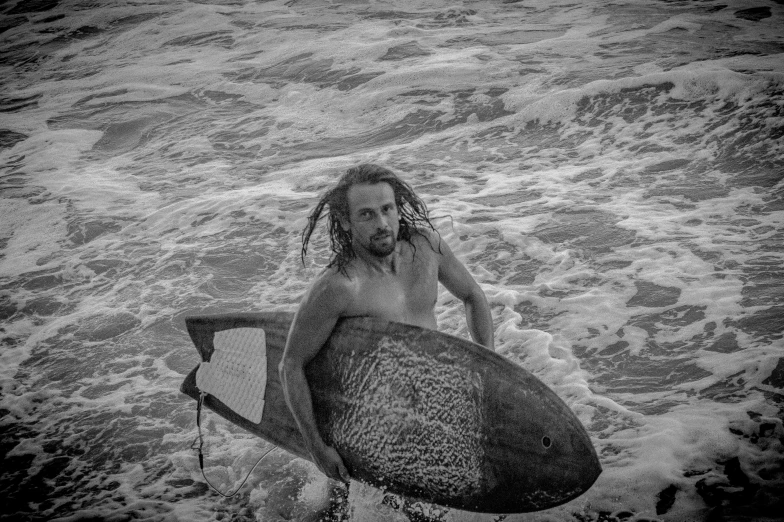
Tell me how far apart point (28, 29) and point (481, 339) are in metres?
15.7

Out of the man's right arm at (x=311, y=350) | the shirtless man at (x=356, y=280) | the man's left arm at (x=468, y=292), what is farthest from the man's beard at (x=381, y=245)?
the man's left arm at (x=468, y=292)

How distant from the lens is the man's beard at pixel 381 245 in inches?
113

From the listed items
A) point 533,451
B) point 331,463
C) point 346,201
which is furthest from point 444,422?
point 346,201

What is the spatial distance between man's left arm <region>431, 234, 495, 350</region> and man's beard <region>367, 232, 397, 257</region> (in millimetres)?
351

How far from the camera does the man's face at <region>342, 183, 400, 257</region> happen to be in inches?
113

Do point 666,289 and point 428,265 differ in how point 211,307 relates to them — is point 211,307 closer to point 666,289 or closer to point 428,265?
point 428,265

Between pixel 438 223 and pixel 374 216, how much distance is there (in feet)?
11.1

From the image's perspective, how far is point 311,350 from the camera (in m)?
2.93

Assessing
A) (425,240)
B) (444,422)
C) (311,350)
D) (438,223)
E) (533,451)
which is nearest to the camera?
(533,451)

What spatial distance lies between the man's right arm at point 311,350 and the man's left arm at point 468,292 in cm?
55

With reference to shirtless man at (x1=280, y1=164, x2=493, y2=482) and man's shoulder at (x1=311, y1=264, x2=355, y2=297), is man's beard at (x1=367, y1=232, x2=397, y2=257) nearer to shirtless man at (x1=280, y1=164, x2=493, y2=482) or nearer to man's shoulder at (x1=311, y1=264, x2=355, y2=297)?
shirtless man at (x1=280, y1=164, x2=493, y2=482)

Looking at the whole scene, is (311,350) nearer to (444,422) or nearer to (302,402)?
(302,402)

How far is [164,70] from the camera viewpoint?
11914 mm

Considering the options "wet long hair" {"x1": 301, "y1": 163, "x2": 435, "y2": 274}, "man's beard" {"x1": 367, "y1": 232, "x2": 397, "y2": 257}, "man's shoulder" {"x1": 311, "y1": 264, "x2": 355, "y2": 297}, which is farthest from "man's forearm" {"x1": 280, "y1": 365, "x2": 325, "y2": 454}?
"man's beard" {"x1": 367, "y1": 232, "x2": 397, "y2": 257}
